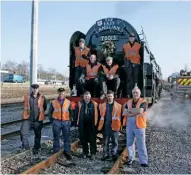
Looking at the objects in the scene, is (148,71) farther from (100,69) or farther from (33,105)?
(33,105)

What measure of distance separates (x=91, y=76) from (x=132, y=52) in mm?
1734

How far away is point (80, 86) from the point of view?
33.2ft

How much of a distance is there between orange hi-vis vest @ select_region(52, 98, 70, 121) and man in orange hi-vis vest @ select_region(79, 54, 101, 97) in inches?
77.2

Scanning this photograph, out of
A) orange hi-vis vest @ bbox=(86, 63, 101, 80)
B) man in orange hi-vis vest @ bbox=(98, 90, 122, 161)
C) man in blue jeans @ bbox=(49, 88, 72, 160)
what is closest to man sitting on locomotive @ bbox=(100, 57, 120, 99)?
orange hi-vis vest @ bbox=(86, 63, 101, 80)

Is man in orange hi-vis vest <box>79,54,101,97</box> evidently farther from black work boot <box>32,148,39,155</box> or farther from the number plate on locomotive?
black work boot <box>32,148,39,155</box>

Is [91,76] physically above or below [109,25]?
below

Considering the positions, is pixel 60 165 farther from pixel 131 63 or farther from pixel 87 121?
pixel 131 63

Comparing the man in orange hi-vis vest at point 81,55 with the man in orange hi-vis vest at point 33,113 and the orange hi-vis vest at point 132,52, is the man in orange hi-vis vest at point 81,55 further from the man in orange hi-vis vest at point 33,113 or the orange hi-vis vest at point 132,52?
the man in orange hi-vis vest at point 33,113

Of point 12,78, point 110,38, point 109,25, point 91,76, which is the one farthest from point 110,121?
point 12,78

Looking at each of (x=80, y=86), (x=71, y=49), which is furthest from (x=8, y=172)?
(x=71, y=49)

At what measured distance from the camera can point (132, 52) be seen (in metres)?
10.6

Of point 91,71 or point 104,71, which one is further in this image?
point 91,71

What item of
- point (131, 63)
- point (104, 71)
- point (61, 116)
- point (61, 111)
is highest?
point (131, 63)

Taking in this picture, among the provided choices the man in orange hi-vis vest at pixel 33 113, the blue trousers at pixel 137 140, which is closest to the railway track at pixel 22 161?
the man in orange hi-vis vest at pixel 33 113
